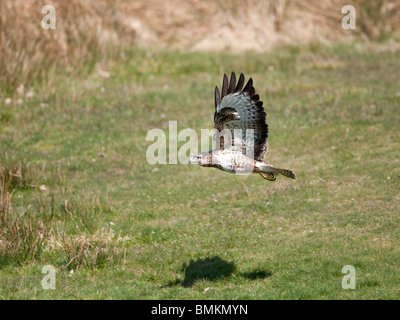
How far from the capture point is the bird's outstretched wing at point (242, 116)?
948 cm

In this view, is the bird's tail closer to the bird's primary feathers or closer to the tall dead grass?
the bird's primary feathers

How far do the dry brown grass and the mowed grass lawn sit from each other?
72 cm

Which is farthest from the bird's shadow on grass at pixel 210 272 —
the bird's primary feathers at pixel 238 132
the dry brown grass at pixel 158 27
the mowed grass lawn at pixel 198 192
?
the dry brown grass at pixel 158 27

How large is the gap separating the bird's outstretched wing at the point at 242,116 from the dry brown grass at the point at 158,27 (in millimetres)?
10184

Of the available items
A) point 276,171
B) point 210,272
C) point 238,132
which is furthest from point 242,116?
point 210,272

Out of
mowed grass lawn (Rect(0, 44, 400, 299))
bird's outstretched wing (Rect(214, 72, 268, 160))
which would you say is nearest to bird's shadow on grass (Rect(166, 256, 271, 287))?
mowed grass lawn (Rect(0, 44, 400, 299))

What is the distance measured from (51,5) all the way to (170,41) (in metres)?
5.31

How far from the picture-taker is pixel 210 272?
1008 cm

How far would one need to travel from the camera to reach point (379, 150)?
1444 cm

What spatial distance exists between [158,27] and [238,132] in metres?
16.0

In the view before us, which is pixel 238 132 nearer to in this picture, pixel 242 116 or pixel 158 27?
pixel 242 116

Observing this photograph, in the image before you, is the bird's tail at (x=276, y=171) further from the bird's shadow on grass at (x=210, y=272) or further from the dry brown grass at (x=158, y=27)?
the dry brown grass at (x=158, y=27)

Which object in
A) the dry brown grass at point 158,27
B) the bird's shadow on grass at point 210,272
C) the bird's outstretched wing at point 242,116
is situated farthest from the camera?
the dry brown grass at point 158,27

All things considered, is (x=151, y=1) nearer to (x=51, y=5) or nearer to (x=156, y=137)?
(x=51, y=5)
